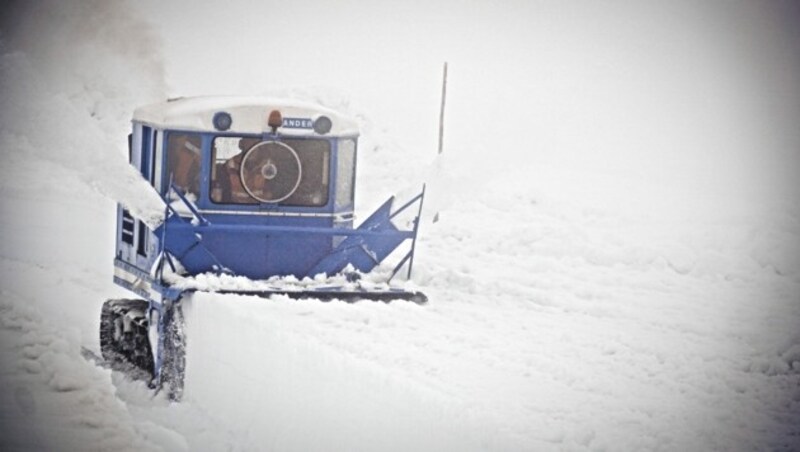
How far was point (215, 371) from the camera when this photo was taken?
341 inches

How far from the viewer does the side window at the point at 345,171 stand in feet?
34.9

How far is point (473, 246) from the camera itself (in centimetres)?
1725

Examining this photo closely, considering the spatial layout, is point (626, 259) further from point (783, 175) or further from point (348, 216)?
point (783, 175)

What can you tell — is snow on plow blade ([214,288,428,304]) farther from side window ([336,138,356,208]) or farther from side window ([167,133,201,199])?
side window ([167,133,201,199])

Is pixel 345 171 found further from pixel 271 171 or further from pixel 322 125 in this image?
pixel 271 171

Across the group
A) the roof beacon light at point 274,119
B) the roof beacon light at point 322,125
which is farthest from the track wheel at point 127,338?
the roof beacon light at point 322,125

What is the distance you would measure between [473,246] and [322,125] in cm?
730

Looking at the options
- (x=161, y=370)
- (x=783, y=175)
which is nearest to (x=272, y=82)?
(x=783, y=175)

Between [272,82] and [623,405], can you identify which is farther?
[272,82]

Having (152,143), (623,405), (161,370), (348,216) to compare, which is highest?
(152,143)

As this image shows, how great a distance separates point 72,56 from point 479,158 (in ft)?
33.6

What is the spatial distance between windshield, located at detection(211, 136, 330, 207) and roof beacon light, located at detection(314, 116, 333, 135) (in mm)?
142

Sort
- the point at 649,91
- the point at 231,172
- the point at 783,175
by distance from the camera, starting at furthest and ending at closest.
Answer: the point at 649,91 → the point at 783,175 → the point at 231,172

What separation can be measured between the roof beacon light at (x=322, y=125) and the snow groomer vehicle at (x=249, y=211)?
0.03ft
